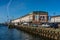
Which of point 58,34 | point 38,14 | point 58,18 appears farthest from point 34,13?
point 58,34

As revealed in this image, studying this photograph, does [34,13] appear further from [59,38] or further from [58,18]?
[59,38]

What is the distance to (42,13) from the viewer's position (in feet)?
454

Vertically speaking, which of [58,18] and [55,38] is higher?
[58,18]

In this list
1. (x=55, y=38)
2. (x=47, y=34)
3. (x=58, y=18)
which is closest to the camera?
(x=55, y=38)

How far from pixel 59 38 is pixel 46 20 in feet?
319

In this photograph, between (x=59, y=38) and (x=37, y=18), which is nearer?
(x=59, y=38)

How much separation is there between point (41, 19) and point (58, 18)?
16.5 m

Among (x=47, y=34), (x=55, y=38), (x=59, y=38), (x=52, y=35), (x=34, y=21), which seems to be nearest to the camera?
(x=59, y=38)

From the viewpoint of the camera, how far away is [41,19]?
13212 centimetres

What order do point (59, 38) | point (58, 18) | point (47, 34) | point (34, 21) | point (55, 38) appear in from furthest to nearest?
1. point (34, 21)
2. point (58, 18)
3. point (47, 34)
4. point (55, 38)
5. point (59, 38)

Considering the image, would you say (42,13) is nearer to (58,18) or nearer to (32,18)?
(32,18)

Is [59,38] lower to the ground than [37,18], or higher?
lower

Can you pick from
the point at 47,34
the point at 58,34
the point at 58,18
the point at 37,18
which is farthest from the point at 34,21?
the point at 58,34

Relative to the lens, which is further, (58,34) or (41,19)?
(41,19)
